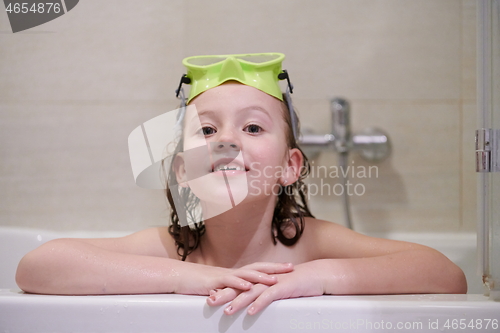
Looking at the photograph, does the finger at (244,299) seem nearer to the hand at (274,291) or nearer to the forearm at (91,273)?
the hand at (274,291)

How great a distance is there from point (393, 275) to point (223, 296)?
0.28 metres

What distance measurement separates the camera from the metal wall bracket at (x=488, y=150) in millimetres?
628

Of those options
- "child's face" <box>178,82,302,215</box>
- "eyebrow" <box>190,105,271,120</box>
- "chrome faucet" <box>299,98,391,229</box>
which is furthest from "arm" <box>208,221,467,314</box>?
"chrome faucet" <box>299,98,391,229</box>

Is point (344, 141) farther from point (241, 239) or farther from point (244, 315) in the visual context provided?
point (244, 315)

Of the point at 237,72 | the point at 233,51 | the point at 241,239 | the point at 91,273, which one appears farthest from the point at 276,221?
the point at 233,51

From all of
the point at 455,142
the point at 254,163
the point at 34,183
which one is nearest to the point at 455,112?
the point at 455,142

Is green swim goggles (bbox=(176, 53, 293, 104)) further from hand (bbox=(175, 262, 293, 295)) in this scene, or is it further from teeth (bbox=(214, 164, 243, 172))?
hand (bbox=(175, 262, 293, 295))

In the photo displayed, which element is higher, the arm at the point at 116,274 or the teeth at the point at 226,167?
the teeth at the point at 226,167

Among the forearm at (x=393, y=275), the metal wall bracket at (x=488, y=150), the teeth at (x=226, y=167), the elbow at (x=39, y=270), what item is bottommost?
the forearm at (x=393, y=275)

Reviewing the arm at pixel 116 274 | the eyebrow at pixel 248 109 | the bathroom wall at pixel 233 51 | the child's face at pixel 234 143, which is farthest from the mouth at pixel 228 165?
the bathroom wall at pixel 233 51

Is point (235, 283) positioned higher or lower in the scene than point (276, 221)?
higher

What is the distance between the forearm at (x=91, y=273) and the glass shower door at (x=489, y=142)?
0.47 meters

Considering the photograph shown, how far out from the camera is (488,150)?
2.09ft

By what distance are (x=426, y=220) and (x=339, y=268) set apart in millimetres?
825
